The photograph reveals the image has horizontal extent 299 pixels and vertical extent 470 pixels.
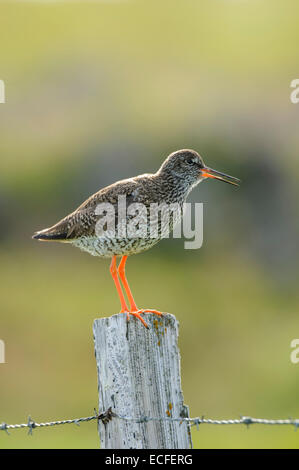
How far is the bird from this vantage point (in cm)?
709

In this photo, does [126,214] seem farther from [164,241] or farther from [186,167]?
[164,241]

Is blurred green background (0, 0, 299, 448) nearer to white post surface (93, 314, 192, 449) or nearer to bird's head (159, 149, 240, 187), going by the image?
bird's head (159, 149, 240, 187)

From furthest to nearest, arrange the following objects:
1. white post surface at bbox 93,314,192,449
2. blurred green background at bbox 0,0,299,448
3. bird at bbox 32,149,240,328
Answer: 1. blurred green background at bbox 0,0,299,448
2. bird at bbox 32,149,240,328
3. white post surface at bbox 93,314,192,449

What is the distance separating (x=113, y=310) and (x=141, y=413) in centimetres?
1515

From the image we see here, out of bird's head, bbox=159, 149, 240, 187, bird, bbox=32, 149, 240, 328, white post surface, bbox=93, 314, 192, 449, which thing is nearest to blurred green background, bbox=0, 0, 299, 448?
bird's head, bbox=159, 149, 240, 187

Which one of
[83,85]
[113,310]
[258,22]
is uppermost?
[258,22]

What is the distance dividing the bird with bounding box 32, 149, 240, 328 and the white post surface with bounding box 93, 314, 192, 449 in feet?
5.30

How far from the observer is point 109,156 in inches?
992

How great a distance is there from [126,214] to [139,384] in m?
2.28

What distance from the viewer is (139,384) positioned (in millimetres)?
5098

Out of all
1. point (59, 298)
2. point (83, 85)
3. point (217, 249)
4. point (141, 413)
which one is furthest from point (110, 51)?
point (141, 413)

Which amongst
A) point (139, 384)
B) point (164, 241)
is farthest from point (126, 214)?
point (164, 241)

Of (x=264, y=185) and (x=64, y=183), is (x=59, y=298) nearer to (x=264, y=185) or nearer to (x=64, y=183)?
(x=64, y=183)

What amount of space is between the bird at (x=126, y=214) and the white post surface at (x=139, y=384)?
162 cm
